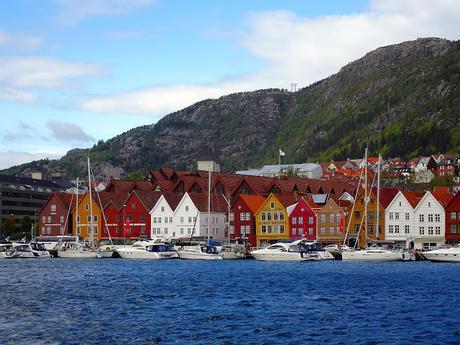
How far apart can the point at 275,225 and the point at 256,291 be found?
277 ft

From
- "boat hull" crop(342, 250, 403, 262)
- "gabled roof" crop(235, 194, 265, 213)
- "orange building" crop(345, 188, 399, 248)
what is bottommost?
"boat hull" crop(342, 250, 403, 262)

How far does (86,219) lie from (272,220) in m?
43.2

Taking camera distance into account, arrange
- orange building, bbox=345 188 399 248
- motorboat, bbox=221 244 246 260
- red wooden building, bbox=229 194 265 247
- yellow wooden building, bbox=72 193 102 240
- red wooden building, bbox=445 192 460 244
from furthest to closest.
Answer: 1. yellow wooden building, bbox=72 193 102 240
2. red wooden building, bbox=229 194 265 247
3. orange building, bbox=345 188 399 248
4. red wooden building, bbox=445 192 460 244
5. motorboat, bbox=221 244 246 260

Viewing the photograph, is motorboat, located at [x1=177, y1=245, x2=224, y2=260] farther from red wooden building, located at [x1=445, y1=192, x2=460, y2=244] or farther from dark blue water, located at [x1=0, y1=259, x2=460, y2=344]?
red wooden building, located at [x1=445, y1=192, x2=460, y2=244]

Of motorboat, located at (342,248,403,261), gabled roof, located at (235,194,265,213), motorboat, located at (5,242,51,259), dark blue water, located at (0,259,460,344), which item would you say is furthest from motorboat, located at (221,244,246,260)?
motorboat, located at (5,242,51,259)

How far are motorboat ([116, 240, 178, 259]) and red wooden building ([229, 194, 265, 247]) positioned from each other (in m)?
24.2

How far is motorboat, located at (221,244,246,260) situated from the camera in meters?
130

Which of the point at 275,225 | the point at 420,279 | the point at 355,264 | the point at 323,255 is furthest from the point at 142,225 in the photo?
the point at 420,279

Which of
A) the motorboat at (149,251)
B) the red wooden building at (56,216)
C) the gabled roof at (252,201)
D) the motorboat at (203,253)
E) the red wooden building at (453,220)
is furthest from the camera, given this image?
the red wooden building at (56,216)

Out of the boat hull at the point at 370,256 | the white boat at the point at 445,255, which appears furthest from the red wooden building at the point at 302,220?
the white boat at the point at 445,255

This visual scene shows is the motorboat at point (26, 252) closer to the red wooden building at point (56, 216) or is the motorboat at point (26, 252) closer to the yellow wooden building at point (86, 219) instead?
the yellow wooden building at point (86, 219)

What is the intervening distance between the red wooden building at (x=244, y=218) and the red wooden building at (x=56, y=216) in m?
39.7

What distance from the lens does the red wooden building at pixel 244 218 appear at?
15825 cm

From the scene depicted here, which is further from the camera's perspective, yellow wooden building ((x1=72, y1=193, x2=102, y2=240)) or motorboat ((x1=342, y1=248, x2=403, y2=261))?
yellow wooden building ((x1=72, y1=193, x2=102, y2=240))
